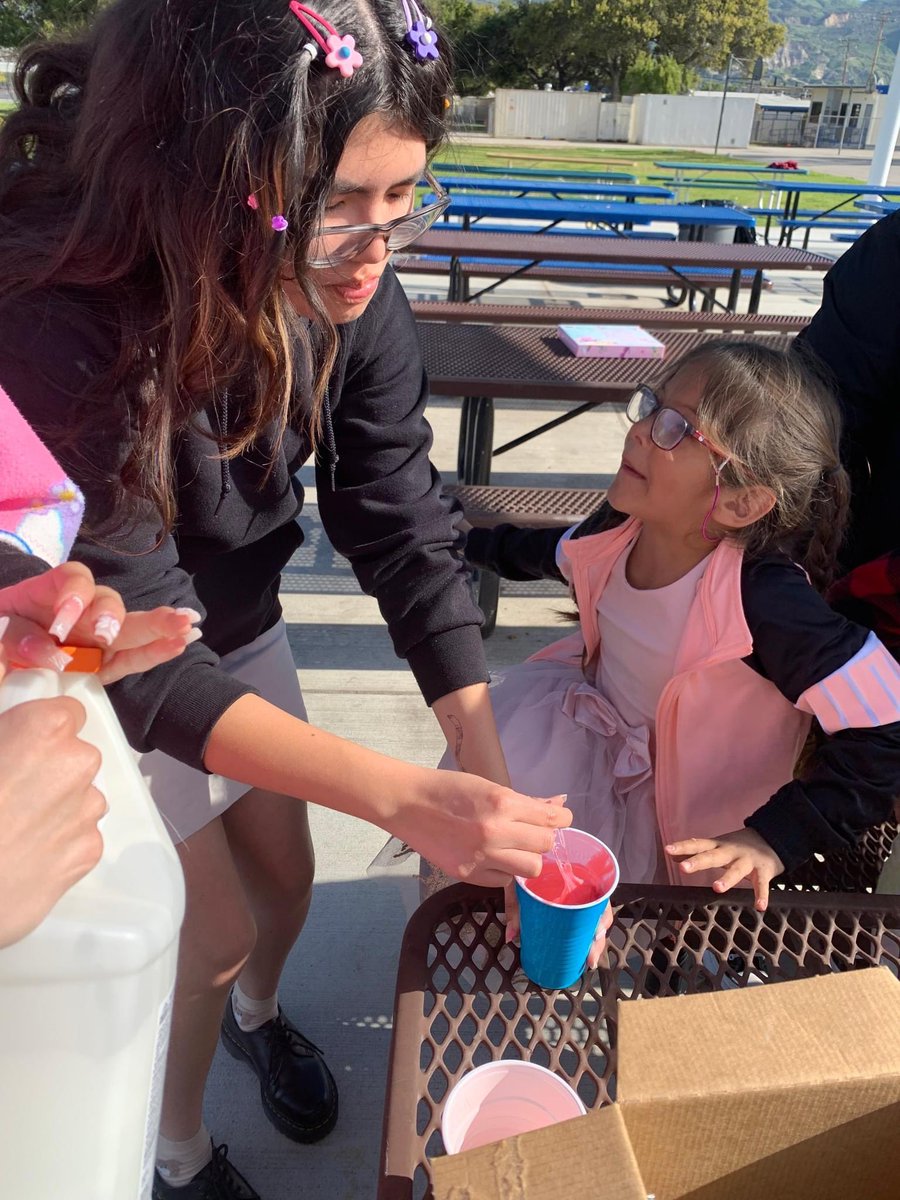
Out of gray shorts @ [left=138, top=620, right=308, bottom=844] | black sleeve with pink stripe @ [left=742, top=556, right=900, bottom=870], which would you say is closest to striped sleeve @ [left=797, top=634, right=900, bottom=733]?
black sleeve with pink stripe @ [left=742, top=556, right=900, bottom=870]

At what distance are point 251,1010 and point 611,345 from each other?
2.64m

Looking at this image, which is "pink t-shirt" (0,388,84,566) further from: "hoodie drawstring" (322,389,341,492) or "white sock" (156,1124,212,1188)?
"white sock" (156,1124,212,1188)

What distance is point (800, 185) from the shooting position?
9148mm

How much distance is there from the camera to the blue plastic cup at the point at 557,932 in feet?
3.32

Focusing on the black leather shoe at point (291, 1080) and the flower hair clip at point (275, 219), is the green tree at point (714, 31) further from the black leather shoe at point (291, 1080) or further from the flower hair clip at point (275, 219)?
the black leather shoe at point (291, 1080)

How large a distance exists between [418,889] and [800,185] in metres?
9.45

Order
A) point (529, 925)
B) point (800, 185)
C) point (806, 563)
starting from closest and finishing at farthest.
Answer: point (529, 925)
point (806, 563)
point (800, 185)

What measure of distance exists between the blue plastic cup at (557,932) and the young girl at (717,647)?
0.49m

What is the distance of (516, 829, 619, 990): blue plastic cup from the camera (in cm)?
101

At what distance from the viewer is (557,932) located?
3.35 feet

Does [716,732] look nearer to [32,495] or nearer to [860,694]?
[860,694]

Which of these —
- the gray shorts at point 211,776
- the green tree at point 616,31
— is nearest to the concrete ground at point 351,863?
the gray shorts at point 211,776

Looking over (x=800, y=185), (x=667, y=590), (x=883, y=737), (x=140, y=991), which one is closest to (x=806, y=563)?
(x=667, y=590)

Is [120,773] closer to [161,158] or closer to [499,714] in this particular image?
[161,158]
